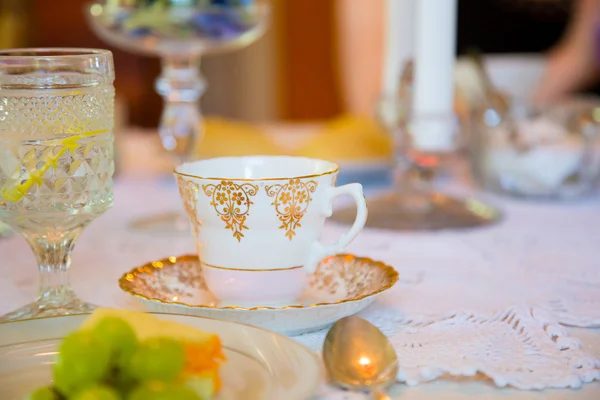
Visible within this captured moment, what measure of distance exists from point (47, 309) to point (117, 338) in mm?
215

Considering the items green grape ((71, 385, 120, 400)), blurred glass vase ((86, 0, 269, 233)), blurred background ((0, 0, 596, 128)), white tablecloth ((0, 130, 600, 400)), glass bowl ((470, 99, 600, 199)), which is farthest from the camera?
blurred background ((0, 0, 596, 128))

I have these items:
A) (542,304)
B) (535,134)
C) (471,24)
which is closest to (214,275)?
(542,304)

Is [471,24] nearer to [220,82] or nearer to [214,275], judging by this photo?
[220,82]

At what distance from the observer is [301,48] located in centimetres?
Result: 342

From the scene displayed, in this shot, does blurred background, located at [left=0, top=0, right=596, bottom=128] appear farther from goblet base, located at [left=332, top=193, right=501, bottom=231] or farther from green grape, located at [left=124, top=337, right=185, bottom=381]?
green grape, located at [left=124, top=337, right=185, bottom=381]

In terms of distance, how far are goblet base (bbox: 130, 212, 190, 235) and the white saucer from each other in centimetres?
23

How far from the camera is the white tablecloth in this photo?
456 mm

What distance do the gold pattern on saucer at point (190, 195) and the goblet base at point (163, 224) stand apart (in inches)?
11.0

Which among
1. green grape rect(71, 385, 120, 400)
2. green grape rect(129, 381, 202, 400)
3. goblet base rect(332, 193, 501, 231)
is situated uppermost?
green grape rect(71, 385, 120, 400)

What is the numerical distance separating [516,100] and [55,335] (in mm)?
793

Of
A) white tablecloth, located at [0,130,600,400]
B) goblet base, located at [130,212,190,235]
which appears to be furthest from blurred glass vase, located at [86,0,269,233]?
white tablecloth, located at [0,130,600,400]

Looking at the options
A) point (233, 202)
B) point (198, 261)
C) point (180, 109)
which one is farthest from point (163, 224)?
point (233, 202)

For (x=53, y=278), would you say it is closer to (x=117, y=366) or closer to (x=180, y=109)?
(x=117, y=366)

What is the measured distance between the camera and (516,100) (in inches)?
41.6
